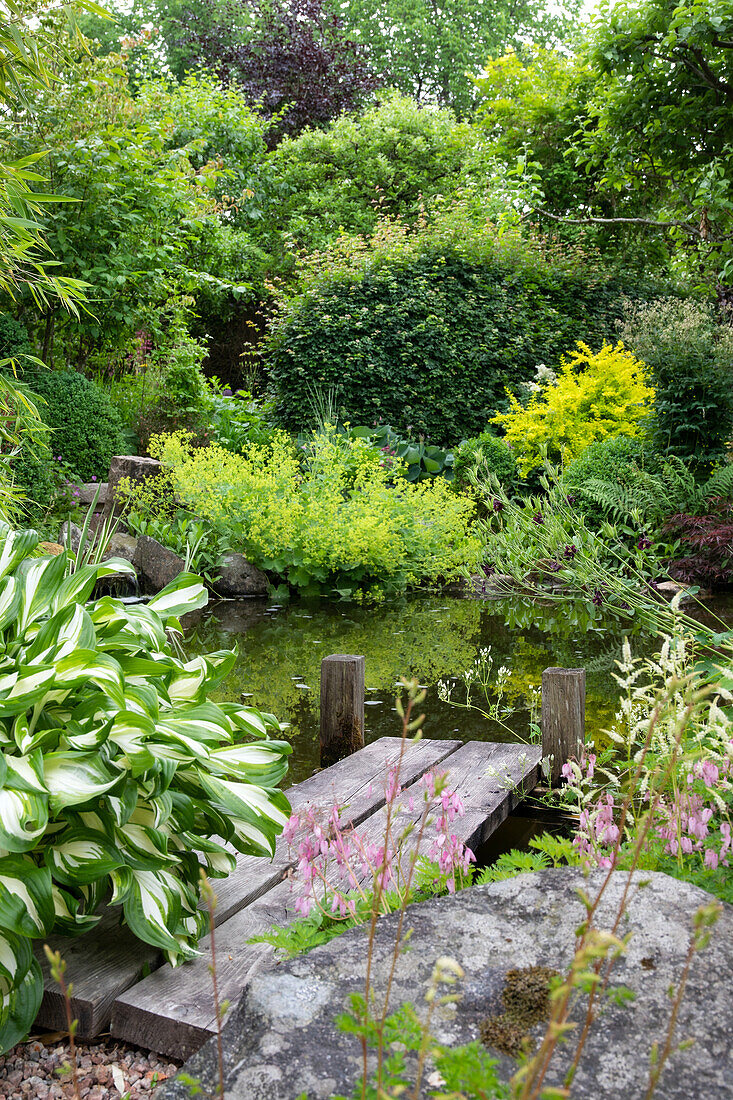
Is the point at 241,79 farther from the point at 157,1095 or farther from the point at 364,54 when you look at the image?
the point at 157,1095

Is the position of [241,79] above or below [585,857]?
above

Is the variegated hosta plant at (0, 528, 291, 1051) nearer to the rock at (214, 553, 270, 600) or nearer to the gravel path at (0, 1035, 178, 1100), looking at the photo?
the gravel path at (0, 1035, 178, 1100)

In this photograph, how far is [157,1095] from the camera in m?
1.02

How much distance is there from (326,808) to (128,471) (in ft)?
20.9

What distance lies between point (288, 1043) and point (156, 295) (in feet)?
30.0

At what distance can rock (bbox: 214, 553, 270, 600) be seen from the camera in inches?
281

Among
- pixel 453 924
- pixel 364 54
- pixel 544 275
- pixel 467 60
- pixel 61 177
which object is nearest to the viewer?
pixel 453 924

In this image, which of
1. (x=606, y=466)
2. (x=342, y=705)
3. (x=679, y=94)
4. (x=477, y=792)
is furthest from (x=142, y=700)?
(x=606, y=466)

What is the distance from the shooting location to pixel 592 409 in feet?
30.0

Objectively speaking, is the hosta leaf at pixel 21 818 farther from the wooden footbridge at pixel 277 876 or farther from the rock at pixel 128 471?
the rock at pixel 128 471

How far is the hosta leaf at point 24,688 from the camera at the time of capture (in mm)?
1565

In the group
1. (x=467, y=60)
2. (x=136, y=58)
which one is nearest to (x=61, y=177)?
(x=136, y=58)

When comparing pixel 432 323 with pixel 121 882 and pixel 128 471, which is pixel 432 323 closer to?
pixel 128 471

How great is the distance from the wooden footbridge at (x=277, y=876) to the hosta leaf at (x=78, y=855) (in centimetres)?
21
